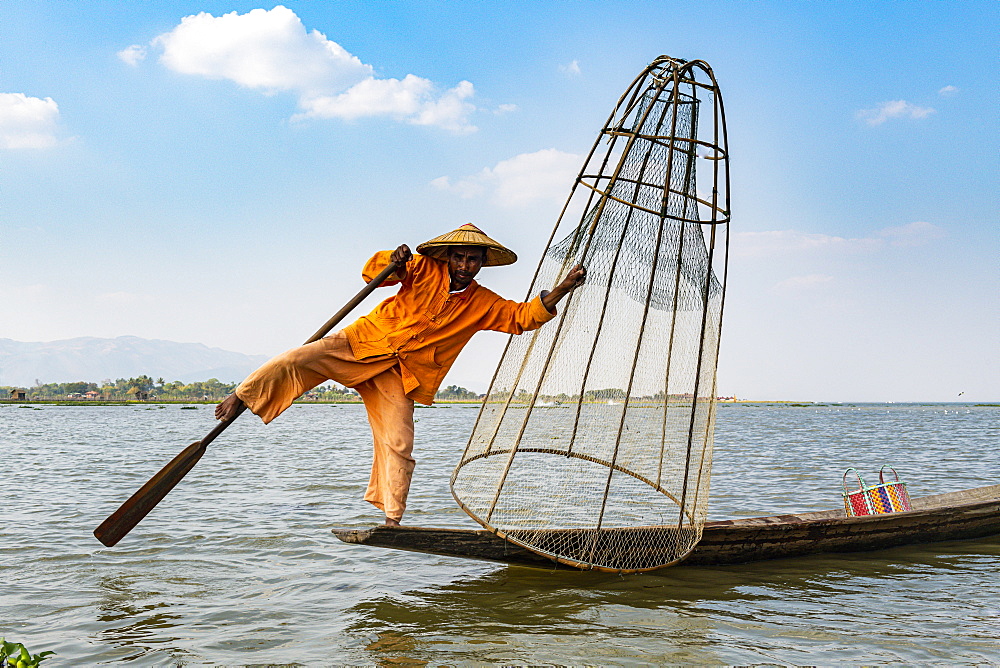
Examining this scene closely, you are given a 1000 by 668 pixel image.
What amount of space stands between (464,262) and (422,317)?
389 millimetres

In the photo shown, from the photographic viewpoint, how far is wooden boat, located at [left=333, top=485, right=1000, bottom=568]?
4.15 m

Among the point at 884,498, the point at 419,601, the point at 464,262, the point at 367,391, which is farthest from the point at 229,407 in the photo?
the point at 884,498

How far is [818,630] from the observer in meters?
3.91

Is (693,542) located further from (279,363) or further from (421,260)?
(279,363)

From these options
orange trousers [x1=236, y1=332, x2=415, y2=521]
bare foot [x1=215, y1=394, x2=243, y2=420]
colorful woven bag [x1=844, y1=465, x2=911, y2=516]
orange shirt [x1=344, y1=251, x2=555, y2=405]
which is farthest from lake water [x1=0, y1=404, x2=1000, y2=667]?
orange shirt [x1=344, y1=251, x2=555, y2=405]

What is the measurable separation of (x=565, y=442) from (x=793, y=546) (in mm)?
1729

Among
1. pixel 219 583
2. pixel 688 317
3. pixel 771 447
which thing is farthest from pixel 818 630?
pixel 771 447

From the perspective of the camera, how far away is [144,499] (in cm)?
432

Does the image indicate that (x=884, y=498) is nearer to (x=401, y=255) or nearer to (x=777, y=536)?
(x=777, y=536)

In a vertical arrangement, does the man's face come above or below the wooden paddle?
above

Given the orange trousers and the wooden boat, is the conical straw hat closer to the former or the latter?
the orange trousers

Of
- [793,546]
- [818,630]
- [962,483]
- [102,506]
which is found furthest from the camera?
[962,483]

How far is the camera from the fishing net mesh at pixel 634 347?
4445 mm

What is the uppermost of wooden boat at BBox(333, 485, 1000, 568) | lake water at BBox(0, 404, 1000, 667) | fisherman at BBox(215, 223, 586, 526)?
fisherman at BBox(215, 223, 586, 526)
